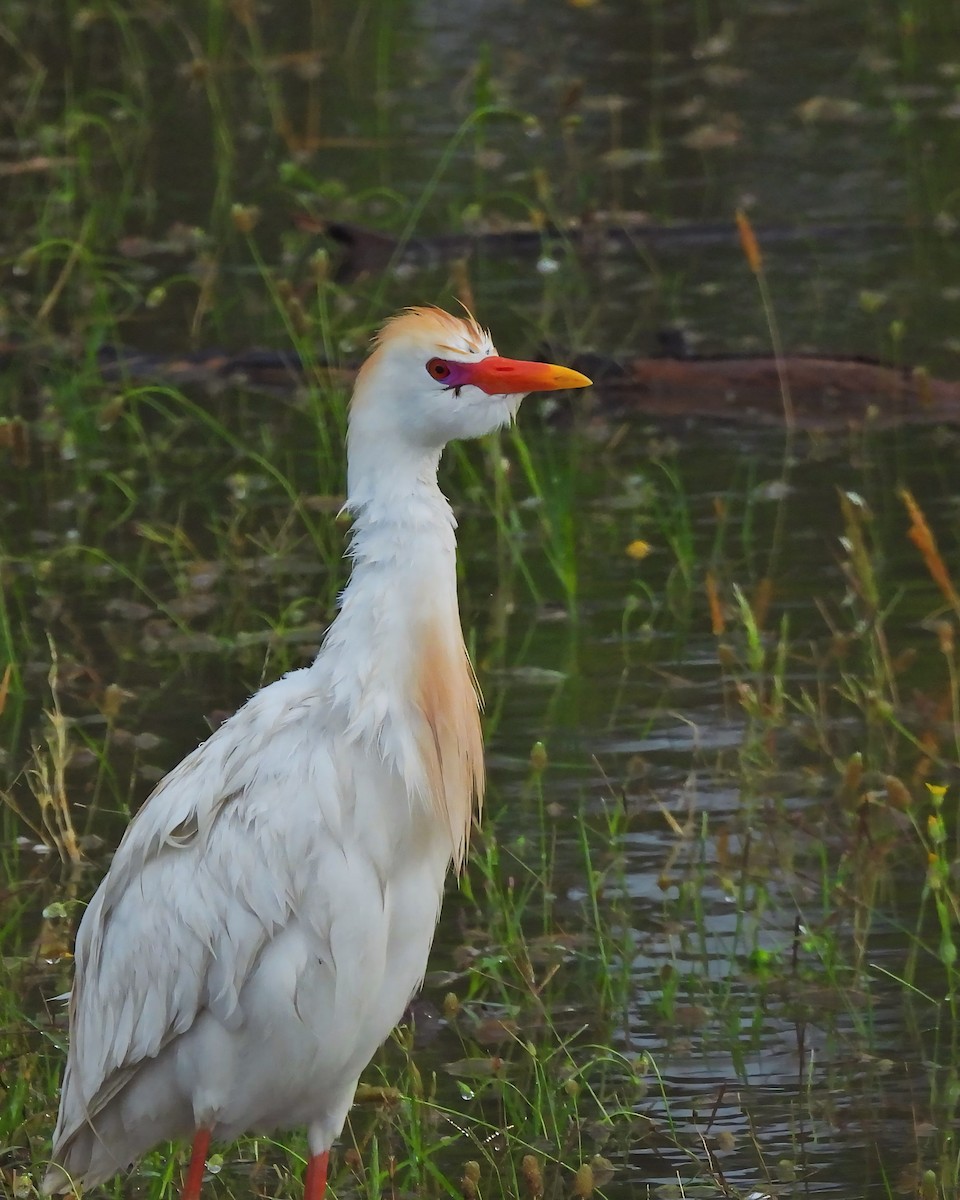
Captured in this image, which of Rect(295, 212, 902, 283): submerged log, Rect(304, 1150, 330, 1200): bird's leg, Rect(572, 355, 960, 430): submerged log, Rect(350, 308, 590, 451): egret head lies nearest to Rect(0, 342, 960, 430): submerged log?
Rect(572, 355, 960, 430): submerged log

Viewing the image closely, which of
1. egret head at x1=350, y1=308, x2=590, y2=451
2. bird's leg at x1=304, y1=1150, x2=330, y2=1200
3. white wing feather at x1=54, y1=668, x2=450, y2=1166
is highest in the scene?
egret head at x1=350, y1=308, x2=590, y2=451

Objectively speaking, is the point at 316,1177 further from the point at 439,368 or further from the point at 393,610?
the point at 439,368

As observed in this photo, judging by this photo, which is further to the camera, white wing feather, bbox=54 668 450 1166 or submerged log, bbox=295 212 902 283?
submerged log, bbox=295 212 902 283

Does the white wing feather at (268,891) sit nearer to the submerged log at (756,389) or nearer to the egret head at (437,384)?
the egret head at (437,384)

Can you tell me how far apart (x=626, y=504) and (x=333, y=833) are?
11.9 ft

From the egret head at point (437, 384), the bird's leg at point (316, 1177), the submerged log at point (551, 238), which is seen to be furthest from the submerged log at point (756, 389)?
the bird's leg at point (316, 1177)

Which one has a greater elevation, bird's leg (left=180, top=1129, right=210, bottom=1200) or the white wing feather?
the white wing feather

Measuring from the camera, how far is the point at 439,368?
13.0 feet

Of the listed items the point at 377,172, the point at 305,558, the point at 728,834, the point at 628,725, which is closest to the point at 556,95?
the point at 377,172

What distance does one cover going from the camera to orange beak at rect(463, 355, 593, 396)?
13.0 ft

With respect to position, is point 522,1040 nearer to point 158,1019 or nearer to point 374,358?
point 158,1019

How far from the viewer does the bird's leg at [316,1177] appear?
4082 millimetres

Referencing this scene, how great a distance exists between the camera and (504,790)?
588 centimetres

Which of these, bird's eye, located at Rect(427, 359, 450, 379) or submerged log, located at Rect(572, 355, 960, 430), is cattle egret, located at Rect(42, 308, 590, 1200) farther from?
submerged log, located at Rect(572, 355, 960, 430)
